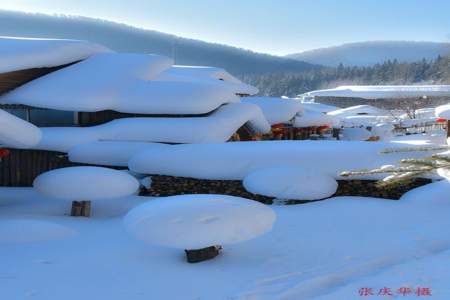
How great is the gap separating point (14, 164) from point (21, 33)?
64.1 m

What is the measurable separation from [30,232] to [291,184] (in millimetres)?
5653

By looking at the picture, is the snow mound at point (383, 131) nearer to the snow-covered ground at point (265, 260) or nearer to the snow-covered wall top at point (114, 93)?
the snow-covered wall top at point (114, 93)

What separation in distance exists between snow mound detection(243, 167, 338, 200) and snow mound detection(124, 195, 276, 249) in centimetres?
382

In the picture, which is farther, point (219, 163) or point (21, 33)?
point (21, 33)

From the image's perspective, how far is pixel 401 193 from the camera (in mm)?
10742

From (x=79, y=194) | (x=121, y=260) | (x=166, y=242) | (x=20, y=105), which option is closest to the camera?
(x=166, y=242)

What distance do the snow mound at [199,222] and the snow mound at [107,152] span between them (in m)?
6.97

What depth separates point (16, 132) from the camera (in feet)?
28.6

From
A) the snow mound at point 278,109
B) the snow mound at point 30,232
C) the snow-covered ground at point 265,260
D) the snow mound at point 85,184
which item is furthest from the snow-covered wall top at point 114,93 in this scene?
the snow mound at point 30,232

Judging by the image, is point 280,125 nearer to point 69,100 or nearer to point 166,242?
Answer: point 69,100

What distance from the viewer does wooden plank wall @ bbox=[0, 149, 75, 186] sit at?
1388 centimetres

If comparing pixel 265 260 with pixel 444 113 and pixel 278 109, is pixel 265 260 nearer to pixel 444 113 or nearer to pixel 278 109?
pixel 444 113

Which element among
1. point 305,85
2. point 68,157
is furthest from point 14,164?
point 305,85

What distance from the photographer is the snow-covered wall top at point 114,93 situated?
14.3 metres
